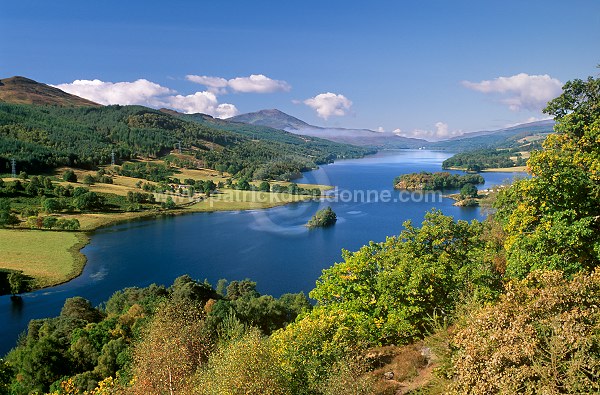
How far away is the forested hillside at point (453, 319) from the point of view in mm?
8797

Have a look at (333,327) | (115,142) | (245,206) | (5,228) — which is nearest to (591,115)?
(333,327)

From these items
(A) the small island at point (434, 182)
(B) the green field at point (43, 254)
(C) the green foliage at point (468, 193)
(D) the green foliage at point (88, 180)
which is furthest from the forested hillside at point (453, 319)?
(A) the small island at point (434, 182)

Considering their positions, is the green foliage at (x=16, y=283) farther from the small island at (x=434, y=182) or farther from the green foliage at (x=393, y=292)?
the small island at (x=434, y=182)

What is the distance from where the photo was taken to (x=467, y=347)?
917 cm

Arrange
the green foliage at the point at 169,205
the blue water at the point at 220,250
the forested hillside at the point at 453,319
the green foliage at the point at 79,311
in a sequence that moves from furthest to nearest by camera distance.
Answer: the green foliage at the point at 169,205 → the blue water at the point at 220,250 → the green foliage at the point at 79,311 → the forested hillside at the point at 453,319

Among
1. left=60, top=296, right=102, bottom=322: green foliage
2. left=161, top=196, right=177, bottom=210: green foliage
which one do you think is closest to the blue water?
left=60, top=296, right=102, bottom=322: green foliage

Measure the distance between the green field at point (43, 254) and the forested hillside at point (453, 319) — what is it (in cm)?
3703

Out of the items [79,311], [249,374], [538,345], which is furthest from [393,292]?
[79,311]

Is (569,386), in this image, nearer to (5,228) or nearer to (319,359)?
(319,359)

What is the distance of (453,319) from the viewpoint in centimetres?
1515

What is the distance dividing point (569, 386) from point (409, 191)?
143 metres

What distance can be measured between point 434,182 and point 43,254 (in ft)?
406

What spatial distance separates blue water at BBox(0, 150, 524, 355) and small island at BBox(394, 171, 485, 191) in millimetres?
34282

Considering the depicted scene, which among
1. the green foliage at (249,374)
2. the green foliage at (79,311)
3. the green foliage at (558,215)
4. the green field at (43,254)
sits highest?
the green foliage at (558,215)
